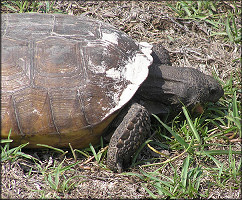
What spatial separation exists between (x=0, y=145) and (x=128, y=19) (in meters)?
2.82

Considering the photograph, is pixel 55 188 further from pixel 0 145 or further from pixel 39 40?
pixel 39 40

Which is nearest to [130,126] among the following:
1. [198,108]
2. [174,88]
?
[174,88]

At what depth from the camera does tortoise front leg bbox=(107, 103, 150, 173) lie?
3494 millimetres

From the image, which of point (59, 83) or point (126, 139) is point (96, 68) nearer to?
point (59, 83)

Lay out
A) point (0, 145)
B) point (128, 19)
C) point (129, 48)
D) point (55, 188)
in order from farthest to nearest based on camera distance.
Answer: point (128, 19), point (129, 48), point (0, 145), point (55, 188)

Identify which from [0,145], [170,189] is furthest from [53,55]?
[170,189]

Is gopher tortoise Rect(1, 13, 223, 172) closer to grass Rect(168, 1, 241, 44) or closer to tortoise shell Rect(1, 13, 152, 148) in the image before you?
tortoise shell Rect(1, 13, 152, 148)

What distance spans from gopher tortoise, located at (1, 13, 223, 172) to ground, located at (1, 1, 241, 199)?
21cm

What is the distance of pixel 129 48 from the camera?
12.6 ft

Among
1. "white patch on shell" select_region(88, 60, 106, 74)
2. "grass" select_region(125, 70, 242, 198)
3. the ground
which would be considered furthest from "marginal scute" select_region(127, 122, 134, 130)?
"white patch on shell" select_region(88, 60, 106, 74)

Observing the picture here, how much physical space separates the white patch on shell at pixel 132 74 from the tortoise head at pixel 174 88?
22 cm

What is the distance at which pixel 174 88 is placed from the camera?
12.9ft

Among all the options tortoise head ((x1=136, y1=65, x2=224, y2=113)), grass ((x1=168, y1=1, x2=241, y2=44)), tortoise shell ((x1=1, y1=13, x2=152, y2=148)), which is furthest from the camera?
grass ((x1=168, y1=1, x2=241, y2=44))

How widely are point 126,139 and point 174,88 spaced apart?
2.91 feet
